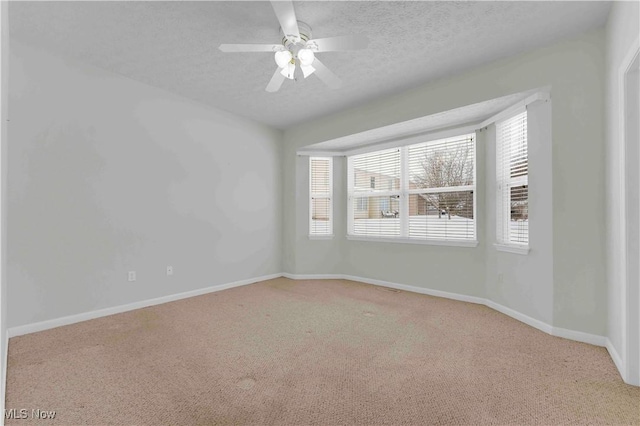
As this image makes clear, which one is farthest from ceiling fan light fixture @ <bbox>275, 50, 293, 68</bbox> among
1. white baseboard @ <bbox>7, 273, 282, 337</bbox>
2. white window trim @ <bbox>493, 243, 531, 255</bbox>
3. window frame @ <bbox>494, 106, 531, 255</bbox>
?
white baseboard @ <bbox>7, 273, 282, 337</bbox>

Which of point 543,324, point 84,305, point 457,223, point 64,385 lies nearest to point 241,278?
point 84,305

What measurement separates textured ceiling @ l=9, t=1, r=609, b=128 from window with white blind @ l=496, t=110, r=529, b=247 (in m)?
0.85

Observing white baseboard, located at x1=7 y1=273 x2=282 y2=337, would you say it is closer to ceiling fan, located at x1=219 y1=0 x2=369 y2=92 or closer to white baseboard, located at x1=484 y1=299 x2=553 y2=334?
ceiling fan, located at x1=219 y1=0 x2=369 y2=92

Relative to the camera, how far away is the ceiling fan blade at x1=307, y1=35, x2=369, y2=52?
2242mm

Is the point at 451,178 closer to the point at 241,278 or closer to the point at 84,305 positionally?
the point at 241,278

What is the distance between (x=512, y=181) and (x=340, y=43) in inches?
102

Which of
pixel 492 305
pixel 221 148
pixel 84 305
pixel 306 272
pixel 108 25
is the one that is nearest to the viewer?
pixel 108 25

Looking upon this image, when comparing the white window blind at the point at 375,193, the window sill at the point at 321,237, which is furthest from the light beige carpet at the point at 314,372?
the window sill at the point at 321,237

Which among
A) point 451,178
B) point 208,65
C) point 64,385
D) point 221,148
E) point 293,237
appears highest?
point 208,65

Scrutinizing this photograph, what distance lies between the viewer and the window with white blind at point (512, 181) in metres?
3.35

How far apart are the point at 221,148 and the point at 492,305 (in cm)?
432

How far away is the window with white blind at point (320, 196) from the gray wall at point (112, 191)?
1146 mm

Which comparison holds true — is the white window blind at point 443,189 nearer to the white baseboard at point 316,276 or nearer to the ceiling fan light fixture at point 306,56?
the white baseboard at point 316,276

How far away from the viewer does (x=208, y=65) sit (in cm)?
329
